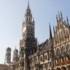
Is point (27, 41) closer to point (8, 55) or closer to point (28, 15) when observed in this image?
point (28, 15)

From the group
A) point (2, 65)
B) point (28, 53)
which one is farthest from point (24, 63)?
point (2, 65)

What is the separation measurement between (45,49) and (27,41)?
1230 centimetres

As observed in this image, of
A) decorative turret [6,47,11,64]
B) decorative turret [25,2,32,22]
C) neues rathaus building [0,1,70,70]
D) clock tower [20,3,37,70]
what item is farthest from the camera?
decorative turret [6,47,11,64]

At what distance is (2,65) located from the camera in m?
93.3

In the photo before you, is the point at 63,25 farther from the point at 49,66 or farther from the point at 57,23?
the point at 49,66

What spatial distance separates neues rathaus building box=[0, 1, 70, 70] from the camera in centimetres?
5188

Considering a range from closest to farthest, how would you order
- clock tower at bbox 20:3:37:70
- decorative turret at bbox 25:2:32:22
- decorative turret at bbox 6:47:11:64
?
clock tower at bbox 20:3:37:70, decorative turret at bbox 25:2:32:22, decorative turret at bbox 6:47:11:64

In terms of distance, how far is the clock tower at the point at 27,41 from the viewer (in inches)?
2685

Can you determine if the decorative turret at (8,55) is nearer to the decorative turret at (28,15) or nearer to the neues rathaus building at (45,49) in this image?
the neues rathaus building at (45,49)

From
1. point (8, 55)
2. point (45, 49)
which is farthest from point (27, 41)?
point (8, 55)

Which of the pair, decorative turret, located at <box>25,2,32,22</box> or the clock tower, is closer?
the clock tower

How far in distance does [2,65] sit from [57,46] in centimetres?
4353

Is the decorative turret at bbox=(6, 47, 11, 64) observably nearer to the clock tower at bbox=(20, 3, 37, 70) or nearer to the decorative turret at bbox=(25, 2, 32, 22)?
the clock tower at bbox=(20, 3, 37, 70)

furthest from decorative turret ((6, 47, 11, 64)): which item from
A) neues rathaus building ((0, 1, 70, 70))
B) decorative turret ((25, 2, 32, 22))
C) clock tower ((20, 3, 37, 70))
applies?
decorative turret ((25, 2, 32, 22))
